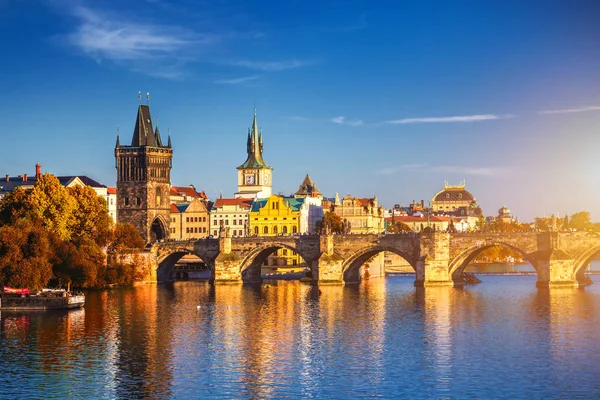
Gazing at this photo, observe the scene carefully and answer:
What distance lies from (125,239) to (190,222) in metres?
37.8

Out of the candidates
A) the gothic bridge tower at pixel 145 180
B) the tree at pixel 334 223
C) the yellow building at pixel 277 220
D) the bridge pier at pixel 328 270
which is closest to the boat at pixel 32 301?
the bridge pier at pixel 328 270

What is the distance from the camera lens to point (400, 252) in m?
113

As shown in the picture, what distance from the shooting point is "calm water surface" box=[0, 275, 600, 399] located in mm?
53906

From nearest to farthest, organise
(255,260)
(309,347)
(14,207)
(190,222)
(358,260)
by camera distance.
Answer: (309,347) < (14,207) < (358,260) < (255,260) < (190,222)

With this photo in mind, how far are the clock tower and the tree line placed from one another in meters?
51.1

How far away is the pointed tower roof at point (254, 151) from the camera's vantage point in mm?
173000

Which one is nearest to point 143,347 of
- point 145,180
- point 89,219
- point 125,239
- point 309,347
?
point 309,347

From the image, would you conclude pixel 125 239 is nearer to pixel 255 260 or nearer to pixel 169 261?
pixel 169 261

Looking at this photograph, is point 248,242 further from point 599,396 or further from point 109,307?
point 599,396

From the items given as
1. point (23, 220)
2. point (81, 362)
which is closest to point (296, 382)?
point (81, 362)

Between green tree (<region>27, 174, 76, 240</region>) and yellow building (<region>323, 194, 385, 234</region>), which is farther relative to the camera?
yellow building (<region>323, 194, 385, 234</region>)

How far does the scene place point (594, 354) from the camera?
208ft

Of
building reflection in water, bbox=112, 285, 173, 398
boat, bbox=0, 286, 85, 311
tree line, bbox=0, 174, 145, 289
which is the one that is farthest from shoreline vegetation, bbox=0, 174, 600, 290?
building reflection in water, bbox=112, 285, 173, 398

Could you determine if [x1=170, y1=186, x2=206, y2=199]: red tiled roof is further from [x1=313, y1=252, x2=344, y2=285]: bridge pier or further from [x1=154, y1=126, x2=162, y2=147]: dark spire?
[x1=313, y1=252, x2=344, y2=285]: bridge pier
